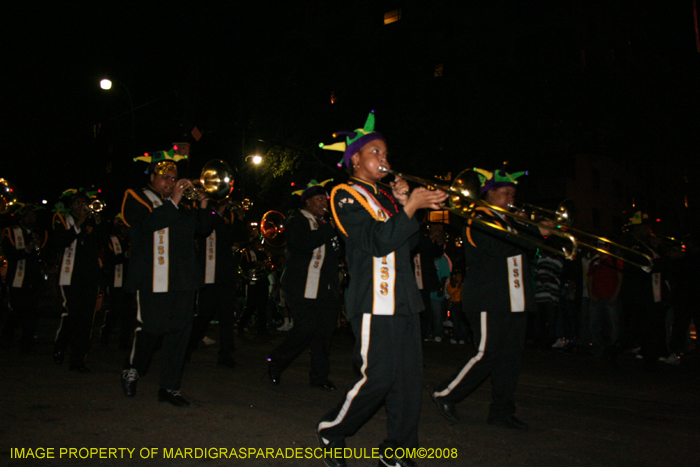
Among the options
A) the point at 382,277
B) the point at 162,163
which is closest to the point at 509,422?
the point at 382,277

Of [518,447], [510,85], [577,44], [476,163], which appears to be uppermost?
[577,44]

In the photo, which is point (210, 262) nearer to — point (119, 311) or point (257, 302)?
point (119, 311)

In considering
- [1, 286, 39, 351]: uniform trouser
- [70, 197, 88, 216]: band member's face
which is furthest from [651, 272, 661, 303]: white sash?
[1, 286, 39, 351]: uniform trouser

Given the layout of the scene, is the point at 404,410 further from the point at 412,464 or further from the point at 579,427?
the point at 579,427

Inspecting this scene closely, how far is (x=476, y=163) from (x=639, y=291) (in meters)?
9.40

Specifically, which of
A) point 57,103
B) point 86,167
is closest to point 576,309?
point 57,103

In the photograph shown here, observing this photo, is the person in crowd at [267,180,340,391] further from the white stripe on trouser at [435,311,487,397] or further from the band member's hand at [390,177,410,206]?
the band member's hand at [390,177,410,206]

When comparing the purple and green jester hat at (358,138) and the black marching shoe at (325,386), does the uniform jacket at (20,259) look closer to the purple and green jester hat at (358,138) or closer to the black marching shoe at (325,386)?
the black marching shoe at (325,386)

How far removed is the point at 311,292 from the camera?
636 cm

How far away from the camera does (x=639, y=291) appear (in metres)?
8.58

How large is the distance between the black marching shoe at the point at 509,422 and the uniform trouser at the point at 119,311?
21.2ft

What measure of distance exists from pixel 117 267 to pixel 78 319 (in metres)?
3.42

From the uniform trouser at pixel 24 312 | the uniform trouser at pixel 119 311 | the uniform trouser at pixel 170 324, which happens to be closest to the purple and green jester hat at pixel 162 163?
the uniform trouser at pixel 170 324

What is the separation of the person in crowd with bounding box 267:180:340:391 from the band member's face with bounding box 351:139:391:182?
2.52 meters
